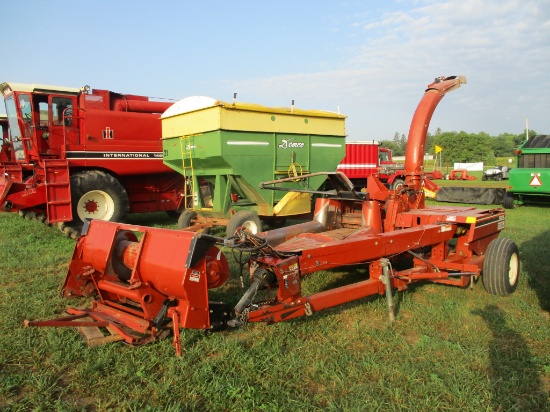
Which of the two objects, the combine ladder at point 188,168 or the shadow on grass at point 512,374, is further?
the combine ladder at point 188,168

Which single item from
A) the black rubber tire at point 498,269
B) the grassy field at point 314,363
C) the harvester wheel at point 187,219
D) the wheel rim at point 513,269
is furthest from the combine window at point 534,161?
the harvester wheel at point 187,219

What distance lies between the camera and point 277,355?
346 centimetres

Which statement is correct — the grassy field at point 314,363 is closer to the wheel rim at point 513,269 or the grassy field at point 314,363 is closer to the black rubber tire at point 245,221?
the wheel rim at point 513,269

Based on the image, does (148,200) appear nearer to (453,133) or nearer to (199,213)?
(199,213)

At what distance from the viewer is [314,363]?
11.0 ft

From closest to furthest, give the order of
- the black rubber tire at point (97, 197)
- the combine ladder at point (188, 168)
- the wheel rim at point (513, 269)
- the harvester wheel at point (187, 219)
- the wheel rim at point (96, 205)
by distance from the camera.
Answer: the wheel rim at point (513, 269)
the combine ladder at point (188, 168)
the harvester wheel at point (187, 219)
the black rubber tire at point (97, 197)
the wheel rim at point (96, 205)

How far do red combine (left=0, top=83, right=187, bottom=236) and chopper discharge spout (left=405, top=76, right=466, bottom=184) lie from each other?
6.31 metres

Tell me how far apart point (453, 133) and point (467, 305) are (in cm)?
8315

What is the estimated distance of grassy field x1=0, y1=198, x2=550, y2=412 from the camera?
2.88 m

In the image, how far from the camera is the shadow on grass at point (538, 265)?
201 inches

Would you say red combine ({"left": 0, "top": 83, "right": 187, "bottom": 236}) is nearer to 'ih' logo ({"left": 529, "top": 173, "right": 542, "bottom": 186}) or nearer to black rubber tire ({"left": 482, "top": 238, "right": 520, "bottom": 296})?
black rubber tire ({"left": 482, "top": 238, "right": 520, "bottom": 296})

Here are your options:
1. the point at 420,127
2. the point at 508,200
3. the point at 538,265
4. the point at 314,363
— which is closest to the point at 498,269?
the point at 538,265

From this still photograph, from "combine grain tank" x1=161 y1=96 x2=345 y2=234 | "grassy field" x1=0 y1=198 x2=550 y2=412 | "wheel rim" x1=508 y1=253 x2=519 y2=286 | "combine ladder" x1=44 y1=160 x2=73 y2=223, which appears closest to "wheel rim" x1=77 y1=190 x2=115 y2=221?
"combine ladder" x1=44 y1=160 x2=73 y2=223

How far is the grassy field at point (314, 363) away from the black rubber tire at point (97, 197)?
4389 mm
